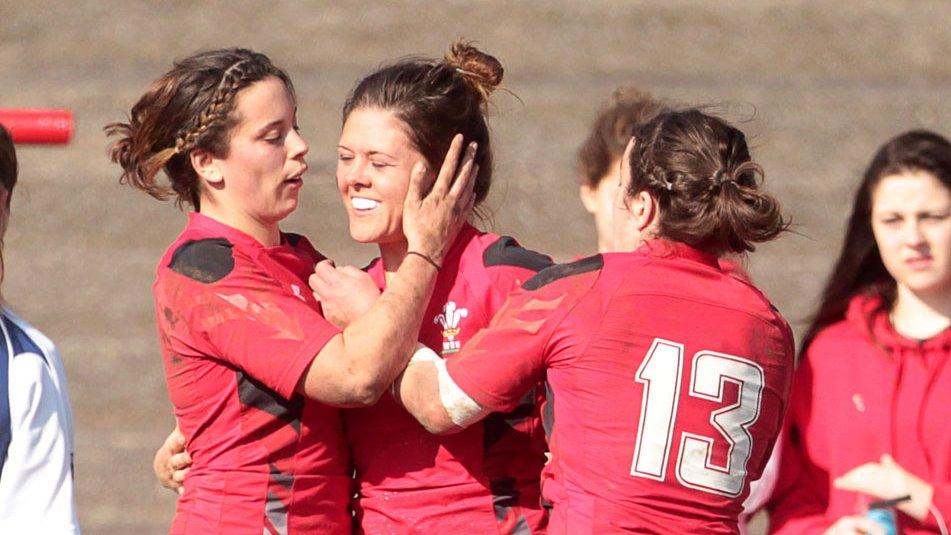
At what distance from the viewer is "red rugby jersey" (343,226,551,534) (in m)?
2.66

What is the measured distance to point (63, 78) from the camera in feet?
19.7

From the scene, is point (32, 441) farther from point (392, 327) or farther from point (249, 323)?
point (392, 327)

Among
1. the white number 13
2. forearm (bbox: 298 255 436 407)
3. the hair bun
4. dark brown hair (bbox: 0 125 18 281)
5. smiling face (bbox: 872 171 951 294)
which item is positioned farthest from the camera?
smiling face (bbox: 872 171 951 294)

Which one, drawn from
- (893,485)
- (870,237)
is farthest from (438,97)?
(893,485)

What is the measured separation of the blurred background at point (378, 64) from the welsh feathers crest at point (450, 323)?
268cm

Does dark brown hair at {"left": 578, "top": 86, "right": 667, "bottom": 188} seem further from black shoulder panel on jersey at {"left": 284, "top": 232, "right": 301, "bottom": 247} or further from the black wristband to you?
the black wristband

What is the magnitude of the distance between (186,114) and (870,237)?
4.98 feet

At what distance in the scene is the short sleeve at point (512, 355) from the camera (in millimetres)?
2477

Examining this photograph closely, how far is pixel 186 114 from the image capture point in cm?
277

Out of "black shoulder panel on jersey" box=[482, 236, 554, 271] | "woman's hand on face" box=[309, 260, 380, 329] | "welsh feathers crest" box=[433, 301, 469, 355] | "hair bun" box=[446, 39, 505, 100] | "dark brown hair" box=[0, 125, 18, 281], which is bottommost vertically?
"welsh feathers crest" box=[433, 301, 469, 355]

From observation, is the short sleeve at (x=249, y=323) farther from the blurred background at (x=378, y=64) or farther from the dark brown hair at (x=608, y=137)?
the blurred background at (x=378, y=64)

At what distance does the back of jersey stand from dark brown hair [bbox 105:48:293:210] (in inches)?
31.8

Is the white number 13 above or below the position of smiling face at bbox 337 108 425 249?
below

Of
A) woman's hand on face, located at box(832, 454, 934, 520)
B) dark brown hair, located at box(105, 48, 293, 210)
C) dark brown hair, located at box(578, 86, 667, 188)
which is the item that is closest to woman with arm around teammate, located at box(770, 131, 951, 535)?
woman's hand on face, located at box(832, 454, 934, 520)
